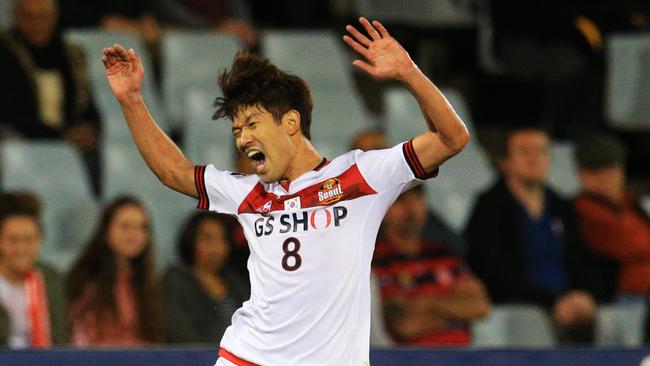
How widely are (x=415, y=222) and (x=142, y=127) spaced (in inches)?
108

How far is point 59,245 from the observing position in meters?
7.90

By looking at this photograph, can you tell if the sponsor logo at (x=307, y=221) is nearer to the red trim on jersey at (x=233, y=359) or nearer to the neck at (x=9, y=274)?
the red trim on jersey at (x=233, y=359)

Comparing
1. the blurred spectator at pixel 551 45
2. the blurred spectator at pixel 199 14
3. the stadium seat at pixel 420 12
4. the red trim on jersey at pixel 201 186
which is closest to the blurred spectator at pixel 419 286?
the red trim on jersey at pixel 201 186

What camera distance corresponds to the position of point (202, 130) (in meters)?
8.88

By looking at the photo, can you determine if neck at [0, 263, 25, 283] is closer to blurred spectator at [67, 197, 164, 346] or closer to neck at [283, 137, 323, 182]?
blurred spectator at [67, 197, 164, 346]

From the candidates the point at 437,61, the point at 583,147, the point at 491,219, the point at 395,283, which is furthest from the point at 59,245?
the point at 437,61

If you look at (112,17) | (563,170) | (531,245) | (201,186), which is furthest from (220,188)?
(563,170)

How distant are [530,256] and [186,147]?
6.81 feet

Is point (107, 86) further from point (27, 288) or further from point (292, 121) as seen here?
point (292, 121)

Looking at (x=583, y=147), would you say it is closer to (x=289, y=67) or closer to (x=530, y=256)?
(x=530, y=256)

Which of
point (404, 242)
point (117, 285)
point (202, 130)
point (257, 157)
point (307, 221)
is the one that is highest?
point (202, 130)

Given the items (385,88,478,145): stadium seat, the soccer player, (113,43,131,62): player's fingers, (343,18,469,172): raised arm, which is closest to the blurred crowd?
(385,88,478,145): stadium seat

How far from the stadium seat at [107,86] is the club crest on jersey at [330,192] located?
159 inches

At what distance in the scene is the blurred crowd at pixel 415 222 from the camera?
708 cm
